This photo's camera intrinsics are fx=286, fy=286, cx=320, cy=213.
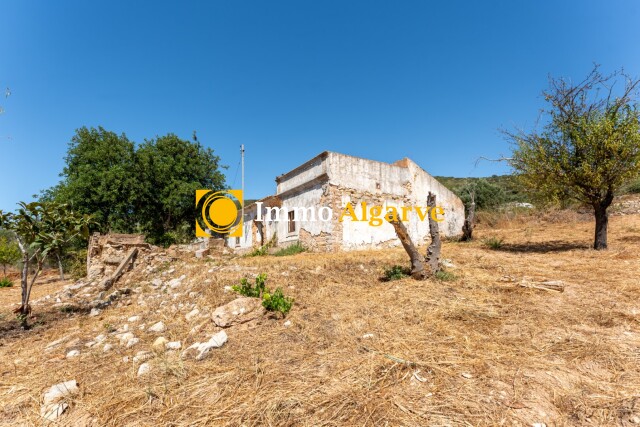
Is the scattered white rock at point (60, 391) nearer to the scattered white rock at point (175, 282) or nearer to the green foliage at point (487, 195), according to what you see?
the scattered white rock at point (175, 282)

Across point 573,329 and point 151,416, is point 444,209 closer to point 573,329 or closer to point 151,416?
point 573,329

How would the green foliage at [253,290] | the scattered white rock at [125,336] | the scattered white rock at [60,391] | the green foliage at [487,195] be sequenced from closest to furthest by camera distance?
the scattered white rock at [60,391] → the scattered white rock at [125,336] → the green foliage at [253,290] → the green foliage at [487,195]

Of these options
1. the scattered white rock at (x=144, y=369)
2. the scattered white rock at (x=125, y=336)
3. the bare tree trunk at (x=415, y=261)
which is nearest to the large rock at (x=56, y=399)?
the scattered white rock at (x=144, y=369)

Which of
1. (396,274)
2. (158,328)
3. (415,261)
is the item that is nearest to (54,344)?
(158,328)

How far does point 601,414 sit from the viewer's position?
1750mm

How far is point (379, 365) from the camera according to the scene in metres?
2.34

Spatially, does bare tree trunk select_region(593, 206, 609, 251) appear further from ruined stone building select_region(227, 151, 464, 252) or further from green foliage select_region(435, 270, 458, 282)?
ruined stone building select_region(227, 151, 464, 252)

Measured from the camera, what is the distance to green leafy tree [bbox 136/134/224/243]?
50.5ft

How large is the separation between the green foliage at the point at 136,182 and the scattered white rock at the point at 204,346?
1365 centimetres

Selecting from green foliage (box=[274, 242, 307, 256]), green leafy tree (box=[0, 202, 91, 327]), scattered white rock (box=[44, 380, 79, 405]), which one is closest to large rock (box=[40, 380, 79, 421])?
scattered white rock (box=[44, 380, 79, 405])

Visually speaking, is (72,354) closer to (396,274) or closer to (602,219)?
(396,274)

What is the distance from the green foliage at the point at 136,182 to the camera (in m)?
14.0

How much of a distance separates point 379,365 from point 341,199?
28.4 feet

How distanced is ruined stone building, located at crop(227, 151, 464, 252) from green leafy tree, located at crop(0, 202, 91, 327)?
725 centimetres
